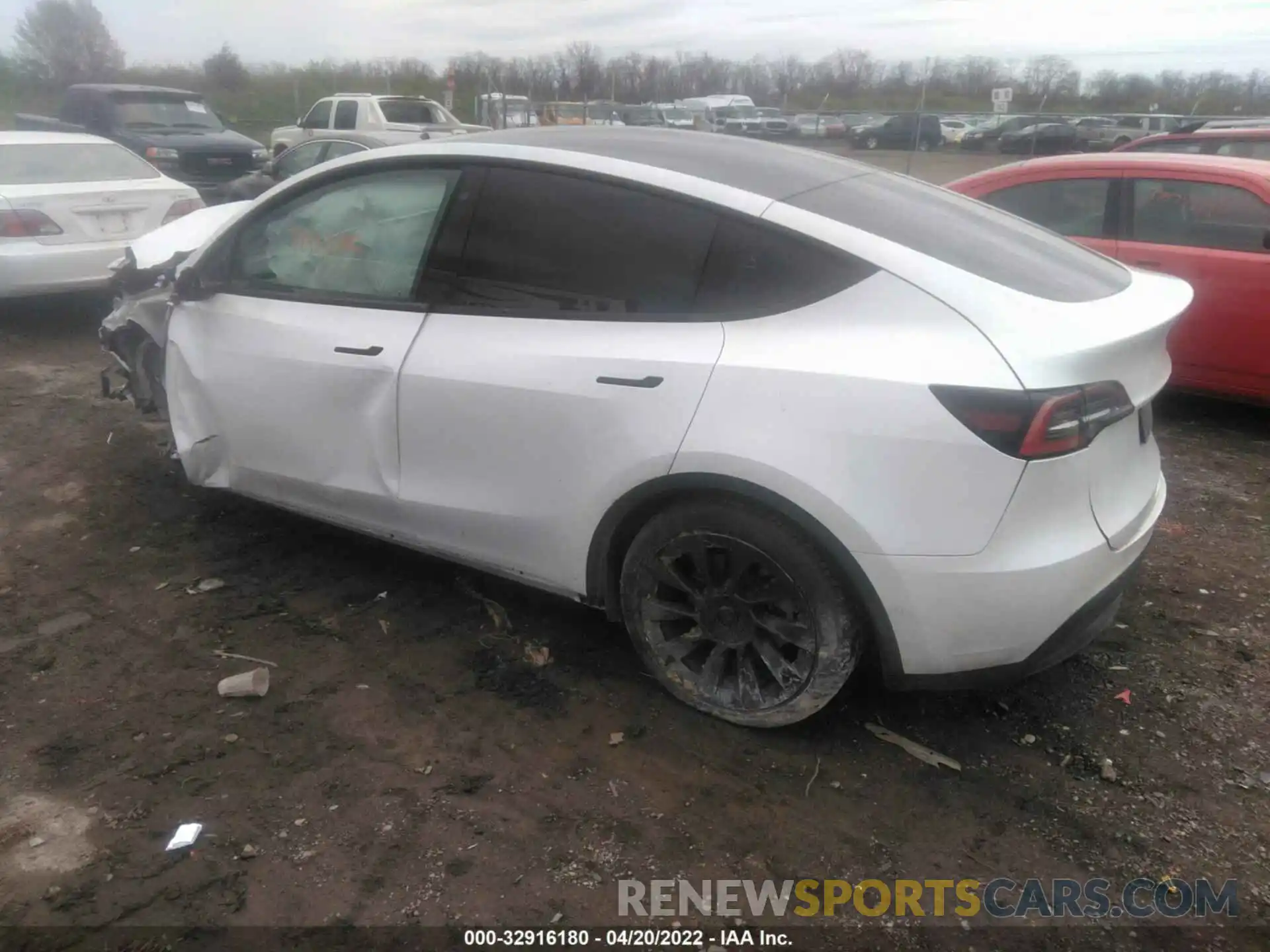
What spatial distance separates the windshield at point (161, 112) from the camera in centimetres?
1234

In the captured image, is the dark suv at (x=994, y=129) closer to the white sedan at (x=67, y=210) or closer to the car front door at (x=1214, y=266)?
the car front door at (x=1214, y=266)

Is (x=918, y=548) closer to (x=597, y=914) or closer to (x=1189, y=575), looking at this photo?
(x=597, y=914)

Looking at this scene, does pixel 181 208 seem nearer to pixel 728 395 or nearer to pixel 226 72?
pixel 728 395

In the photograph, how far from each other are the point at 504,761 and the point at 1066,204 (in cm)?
513

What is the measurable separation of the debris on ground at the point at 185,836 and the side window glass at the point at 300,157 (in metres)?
10.8

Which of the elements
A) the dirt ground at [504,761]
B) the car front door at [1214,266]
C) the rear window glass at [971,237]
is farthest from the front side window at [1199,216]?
the rear window glass at [971,237]

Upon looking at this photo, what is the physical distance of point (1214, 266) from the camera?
17.6 feet

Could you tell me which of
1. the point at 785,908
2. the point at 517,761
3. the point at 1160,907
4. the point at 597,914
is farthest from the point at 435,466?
the point at 1160,907

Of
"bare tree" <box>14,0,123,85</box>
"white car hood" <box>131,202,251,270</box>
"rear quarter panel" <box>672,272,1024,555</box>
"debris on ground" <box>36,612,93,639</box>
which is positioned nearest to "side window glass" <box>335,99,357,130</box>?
"white car hood" <box>131,202,251,270</box>

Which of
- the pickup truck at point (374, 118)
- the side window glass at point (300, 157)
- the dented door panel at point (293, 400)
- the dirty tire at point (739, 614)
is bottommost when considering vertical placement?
the dirty tire at point (739, 614)

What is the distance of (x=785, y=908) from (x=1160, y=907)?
93 centimetres

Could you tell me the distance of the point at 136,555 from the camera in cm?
411

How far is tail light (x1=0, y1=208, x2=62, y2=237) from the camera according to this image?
6.91m

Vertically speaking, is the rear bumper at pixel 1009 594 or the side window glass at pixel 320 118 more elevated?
the side window glass at pixel 320 118
